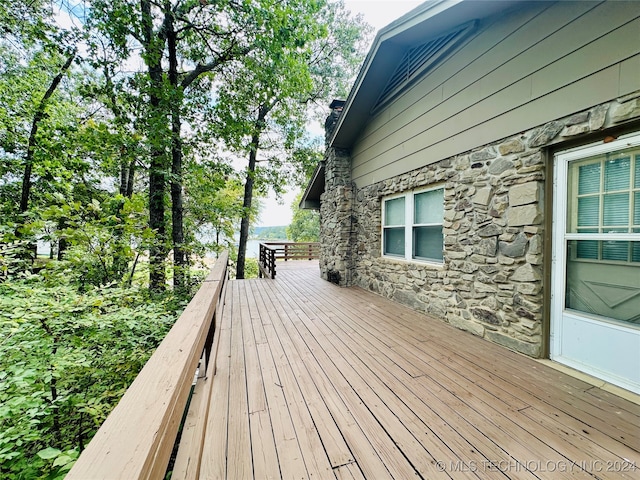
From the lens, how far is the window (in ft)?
13.5

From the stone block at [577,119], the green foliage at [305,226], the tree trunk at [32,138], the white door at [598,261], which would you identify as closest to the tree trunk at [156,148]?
the tree trunk at [32,138]

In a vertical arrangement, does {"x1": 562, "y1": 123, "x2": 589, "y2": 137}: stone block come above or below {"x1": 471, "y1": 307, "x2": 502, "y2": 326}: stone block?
above

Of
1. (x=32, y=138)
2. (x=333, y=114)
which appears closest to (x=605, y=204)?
(x=333, y=114)

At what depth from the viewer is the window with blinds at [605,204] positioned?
213 centimetres

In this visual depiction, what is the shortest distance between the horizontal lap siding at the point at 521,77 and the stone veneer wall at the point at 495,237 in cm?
16

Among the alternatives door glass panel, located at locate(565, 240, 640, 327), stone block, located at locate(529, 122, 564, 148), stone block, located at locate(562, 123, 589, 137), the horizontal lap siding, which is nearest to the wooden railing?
the horizontal lap siding

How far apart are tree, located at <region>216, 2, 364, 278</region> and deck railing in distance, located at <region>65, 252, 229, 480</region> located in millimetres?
6329

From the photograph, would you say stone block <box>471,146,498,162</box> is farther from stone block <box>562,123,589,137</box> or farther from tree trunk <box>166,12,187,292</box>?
tree trunk <box>166,12,187,292</box>

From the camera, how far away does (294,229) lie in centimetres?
2136

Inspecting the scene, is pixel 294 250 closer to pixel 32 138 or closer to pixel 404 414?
pixel 32 138

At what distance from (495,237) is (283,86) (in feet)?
19.1

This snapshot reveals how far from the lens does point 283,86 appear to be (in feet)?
21.2

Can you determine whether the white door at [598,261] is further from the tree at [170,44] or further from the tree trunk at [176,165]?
the tree trunk at [176,165]

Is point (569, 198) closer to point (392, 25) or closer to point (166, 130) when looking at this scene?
point (392, 25)
